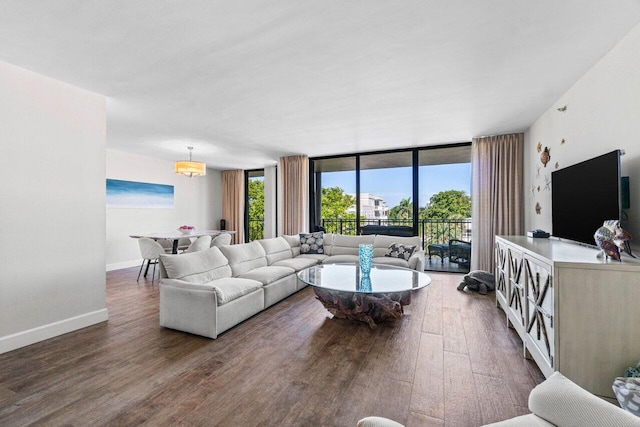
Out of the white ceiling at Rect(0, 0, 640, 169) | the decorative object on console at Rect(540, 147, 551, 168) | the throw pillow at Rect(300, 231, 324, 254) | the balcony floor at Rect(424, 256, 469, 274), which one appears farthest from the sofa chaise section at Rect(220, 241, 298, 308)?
the decorative object on console at Rect(540, 147, 551, 168)

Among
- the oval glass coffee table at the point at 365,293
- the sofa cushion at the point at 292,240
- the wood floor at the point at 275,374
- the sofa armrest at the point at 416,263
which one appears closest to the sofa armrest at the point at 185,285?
the wood floor at the point at 275,374

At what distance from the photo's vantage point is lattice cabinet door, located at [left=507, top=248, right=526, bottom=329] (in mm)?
2420

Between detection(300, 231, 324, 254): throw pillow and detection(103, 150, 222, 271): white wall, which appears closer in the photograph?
detection(300, 231, 324, 254): throw pillow

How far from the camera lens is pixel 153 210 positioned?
22.2 feet

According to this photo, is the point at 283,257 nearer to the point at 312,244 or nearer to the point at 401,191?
the point at 312,244

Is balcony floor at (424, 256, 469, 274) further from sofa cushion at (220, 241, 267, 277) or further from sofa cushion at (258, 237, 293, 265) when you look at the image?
sofa cushion at (220, 241, 267, 277)

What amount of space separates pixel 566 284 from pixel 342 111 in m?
2.89

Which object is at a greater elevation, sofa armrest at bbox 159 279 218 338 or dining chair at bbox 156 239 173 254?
dining chair at bbox 156 239 173 254

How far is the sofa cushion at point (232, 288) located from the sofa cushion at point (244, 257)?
379 mm

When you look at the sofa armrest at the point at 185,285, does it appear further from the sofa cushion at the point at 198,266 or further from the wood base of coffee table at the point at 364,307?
the wood base of coffee table at the point at 364,307

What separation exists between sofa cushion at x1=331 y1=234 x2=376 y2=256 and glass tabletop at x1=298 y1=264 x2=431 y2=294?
1334 millimetres

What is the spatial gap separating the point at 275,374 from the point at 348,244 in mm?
3426

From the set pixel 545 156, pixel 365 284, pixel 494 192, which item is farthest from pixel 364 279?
pixel 494 192

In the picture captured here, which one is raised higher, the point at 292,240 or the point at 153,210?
the point at 153,210
